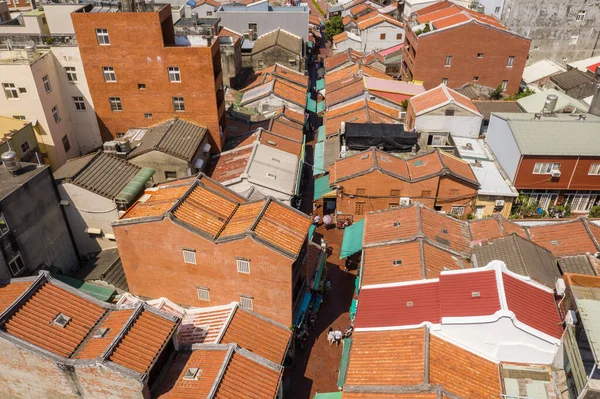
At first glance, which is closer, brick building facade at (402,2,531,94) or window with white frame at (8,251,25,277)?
window with white frame at (8,251,25,277)

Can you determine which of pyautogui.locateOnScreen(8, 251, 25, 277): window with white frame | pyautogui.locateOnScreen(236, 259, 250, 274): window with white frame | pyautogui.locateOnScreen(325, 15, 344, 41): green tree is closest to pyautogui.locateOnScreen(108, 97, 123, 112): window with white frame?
pyautogui.locateOnScreen(8, 251, 25, 277): window with white frame

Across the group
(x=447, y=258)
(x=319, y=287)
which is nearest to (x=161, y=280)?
(x=319, y=287)

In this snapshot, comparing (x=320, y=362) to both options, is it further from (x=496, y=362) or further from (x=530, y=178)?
(x=530, y=178)

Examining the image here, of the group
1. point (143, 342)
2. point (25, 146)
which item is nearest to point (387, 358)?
point (143, 342)

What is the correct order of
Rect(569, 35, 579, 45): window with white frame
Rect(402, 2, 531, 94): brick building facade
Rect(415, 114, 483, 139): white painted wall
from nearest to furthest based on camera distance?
Rect(415, 114, 483, 139): white painted wall → Rect(402, 2, 531, 94): brick building facade → Rect(569, 35, 579, 45): window with white frame

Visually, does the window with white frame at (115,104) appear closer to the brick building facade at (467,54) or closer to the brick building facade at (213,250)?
the brick building facade at (213,250)

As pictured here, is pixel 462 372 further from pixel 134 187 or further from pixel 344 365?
pixel 134 187

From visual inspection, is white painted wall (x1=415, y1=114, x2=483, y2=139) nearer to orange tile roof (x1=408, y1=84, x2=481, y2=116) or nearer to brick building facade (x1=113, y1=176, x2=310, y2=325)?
orange tile roof (x1=408, y1=84, x2=481, y2=116)
